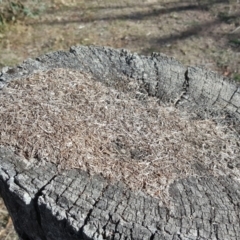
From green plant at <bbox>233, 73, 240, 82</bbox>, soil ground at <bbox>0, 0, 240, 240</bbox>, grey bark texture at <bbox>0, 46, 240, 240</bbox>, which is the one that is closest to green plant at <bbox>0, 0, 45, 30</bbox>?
soil ground at <bbox>0, 0, 240, 240</bbox>

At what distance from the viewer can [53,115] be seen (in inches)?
83.2

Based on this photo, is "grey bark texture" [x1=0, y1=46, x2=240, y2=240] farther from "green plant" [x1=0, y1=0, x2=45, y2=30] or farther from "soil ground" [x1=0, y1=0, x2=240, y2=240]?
"green plant" [x1=0, y1=0, x2=45, y2=30]

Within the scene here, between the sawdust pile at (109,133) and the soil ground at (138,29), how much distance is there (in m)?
2.38

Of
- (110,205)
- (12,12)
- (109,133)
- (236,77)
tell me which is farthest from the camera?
(12,12)

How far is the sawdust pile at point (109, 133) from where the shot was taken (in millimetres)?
1919

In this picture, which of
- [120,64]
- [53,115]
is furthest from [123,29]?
[53,115]

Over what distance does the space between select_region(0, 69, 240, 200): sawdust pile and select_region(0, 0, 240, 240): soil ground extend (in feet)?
7.82

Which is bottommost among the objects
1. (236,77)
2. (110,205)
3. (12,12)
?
(12,12)

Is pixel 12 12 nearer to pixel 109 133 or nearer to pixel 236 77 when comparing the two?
pixel 236 77

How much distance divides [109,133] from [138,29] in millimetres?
3320

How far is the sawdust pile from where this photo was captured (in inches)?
75.5

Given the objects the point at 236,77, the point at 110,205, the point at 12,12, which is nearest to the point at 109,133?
the point at 110,205

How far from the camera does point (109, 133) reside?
206 cm

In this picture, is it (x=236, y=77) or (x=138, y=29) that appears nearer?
(x=236, y=77)
